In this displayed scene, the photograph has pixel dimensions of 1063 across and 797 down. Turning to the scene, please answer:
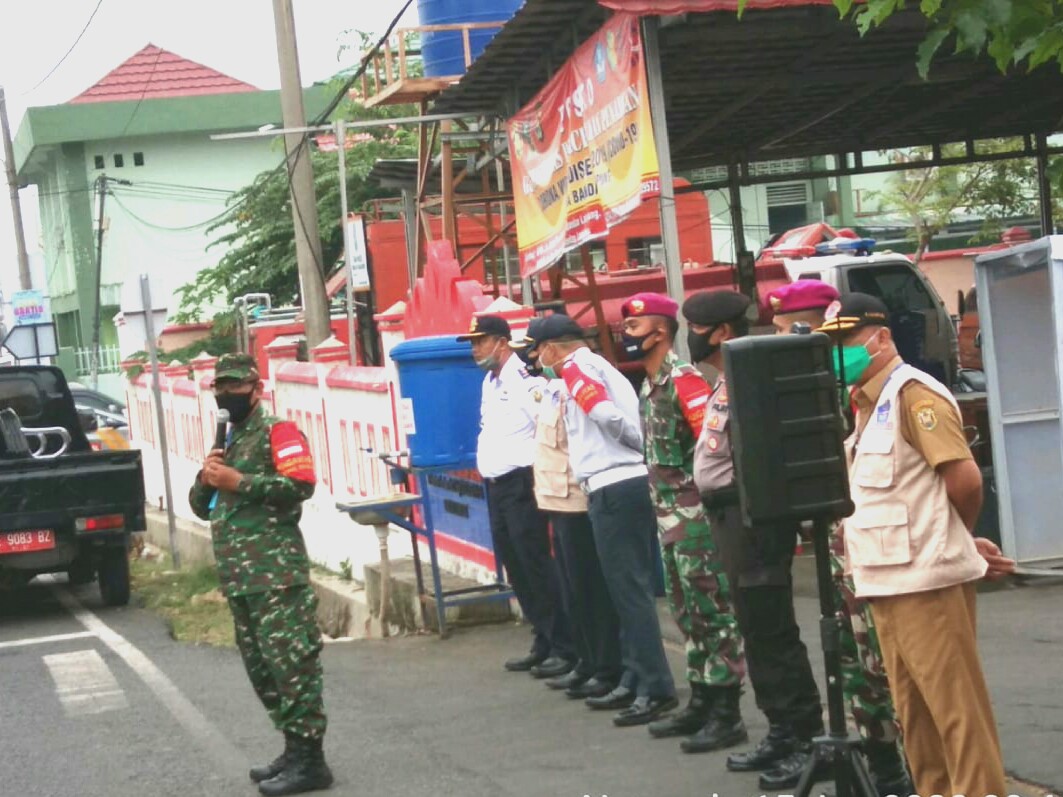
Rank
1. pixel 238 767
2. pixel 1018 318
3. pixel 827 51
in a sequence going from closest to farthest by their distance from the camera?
pixel 238 767
pixel 1018 318
pixel 827 51

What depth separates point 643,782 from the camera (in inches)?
280

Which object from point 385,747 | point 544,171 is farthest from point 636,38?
point 385,747

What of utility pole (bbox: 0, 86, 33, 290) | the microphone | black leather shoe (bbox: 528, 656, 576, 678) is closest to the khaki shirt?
the microphone

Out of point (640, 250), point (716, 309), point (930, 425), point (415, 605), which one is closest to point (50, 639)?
point (415, 605)

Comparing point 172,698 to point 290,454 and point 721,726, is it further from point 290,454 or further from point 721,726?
point 721,726

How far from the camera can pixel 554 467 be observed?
28.7 ft

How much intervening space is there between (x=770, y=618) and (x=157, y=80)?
1828 inches

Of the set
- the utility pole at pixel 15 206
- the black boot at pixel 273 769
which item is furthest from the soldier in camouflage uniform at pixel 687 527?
the utility pole at pixel 15 206

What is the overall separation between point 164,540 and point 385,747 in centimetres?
1375

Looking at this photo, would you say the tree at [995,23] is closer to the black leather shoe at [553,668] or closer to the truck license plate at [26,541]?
the black leather shoe at [553,668]

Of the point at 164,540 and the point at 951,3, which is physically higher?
the point at 951,3

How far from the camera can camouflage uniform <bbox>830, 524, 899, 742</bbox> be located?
6.13 metres

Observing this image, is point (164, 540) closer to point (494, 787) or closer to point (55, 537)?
point (55, 537)

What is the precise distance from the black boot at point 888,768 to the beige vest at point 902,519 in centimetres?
100
